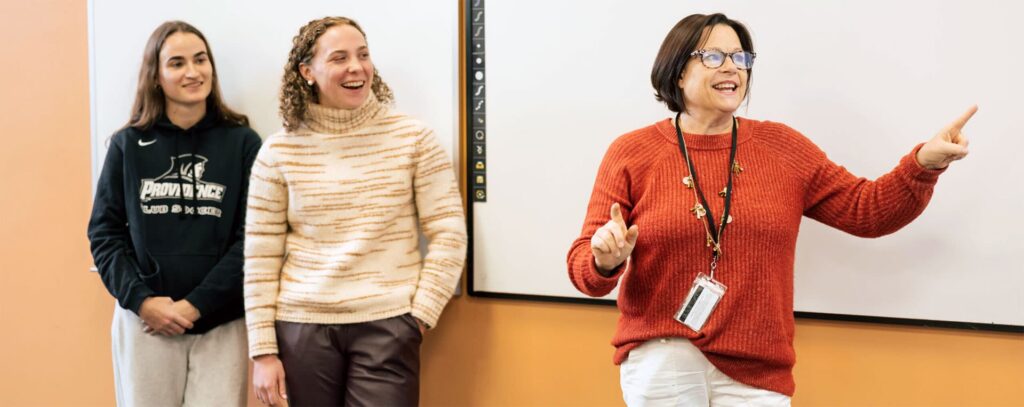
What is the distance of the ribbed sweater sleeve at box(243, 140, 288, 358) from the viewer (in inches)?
82.7

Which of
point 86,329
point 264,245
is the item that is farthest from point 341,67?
point 86,329

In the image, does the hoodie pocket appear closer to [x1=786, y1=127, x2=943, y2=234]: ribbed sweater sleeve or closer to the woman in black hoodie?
the woman in black hoodie

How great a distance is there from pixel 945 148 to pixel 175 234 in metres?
1.92

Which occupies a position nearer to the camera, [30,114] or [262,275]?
[262,275]

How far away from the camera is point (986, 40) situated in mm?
1835

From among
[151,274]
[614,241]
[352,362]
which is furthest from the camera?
[151,274]

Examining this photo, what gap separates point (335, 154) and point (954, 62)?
4.95 ft

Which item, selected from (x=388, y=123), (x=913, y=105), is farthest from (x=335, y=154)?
(x=913, y=105)

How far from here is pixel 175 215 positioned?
2279 millimetres

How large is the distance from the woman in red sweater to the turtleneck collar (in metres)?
0.74

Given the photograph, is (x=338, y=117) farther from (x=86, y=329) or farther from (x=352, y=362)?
(x=86, y=329)

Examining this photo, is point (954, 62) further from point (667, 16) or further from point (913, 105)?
point (667, 16)

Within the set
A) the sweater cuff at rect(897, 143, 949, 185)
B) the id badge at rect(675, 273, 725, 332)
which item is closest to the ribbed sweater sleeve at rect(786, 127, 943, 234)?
the sweater cuff at rect(897, 143, 949, 185)

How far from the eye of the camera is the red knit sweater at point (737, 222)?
153cm
